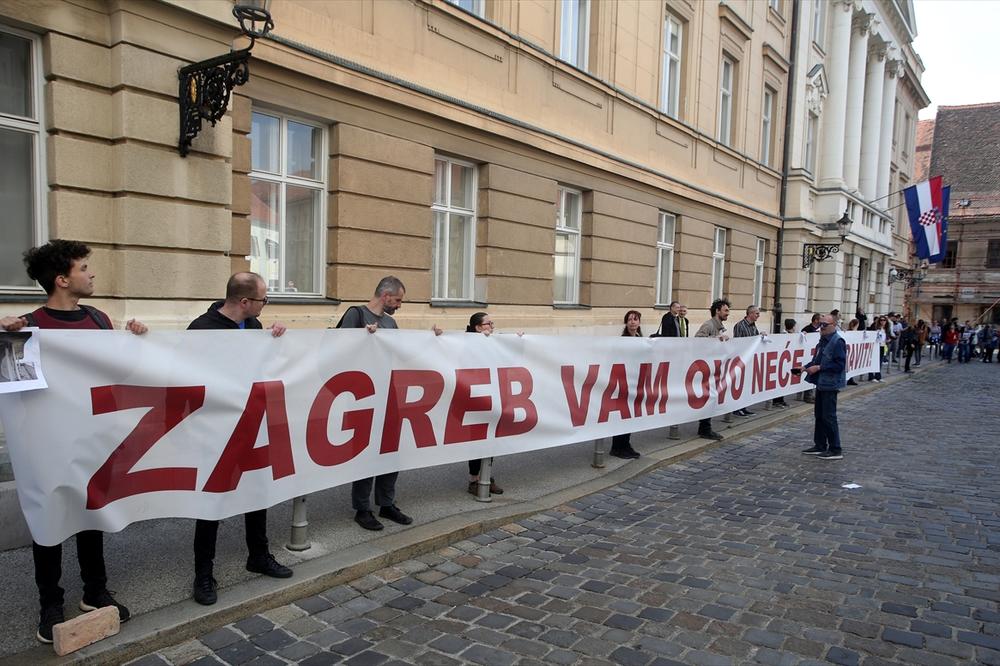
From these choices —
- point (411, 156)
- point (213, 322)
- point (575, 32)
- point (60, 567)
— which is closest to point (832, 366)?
point (411, 156)

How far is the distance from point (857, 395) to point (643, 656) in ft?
47.1

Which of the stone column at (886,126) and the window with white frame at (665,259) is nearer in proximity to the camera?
the window with white frame at (665,259)

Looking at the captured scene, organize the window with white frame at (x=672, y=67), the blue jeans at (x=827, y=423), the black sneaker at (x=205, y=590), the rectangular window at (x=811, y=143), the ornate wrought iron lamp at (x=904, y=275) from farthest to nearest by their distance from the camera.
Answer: the ornate wrought iron lamp at (x=904, y=275)
the rectangular window at (x=811, y=143)
the window with white frame at (x=672, y=67)
the blue jeans at (x=827, y=423)
the black sneaker at (x=205, y=590)

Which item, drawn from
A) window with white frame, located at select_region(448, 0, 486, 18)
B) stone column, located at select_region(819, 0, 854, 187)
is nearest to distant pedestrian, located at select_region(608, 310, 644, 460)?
window with white frame, located at select_region(448, 0, 486, 18)

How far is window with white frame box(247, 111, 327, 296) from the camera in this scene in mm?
7812

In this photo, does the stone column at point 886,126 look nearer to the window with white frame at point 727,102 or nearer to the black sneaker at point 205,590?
the window with white frame at point 727,102

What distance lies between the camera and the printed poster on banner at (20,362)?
3086 millimetres

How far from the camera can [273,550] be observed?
4.48 metres

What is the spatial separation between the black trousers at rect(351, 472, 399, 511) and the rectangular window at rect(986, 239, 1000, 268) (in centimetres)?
5950

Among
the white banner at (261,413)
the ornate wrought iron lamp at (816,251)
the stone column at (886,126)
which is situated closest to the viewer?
the white banner at (261,413)

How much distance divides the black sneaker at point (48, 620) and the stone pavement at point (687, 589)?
47 centimetres

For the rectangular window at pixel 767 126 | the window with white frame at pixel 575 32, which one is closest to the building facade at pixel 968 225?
the rectangular window at pixel 767 126

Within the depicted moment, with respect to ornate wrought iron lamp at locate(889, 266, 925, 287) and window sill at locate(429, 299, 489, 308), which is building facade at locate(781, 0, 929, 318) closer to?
ornate wrought iron lamp at locate(889, 266, 925, 287)

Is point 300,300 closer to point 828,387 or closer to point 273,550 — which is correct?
point 273,550
